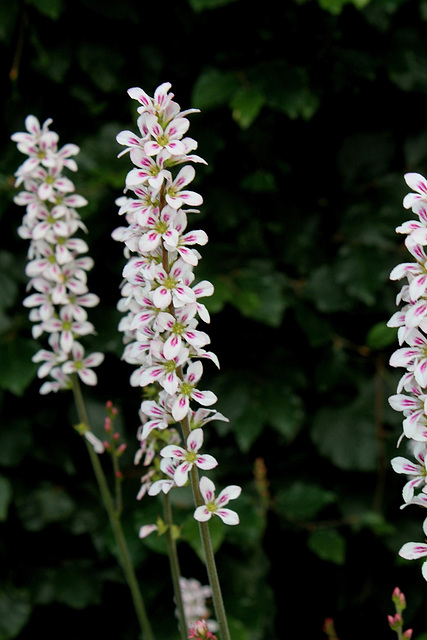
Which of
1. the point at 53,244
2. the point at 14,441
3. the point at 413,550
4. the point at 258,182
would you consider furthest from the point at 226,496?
the point at 258,182

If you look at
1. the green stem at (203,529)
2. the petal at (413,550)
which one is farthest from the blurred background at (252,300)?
the petal at (413,550)

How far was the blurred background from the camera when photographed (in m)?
1.51

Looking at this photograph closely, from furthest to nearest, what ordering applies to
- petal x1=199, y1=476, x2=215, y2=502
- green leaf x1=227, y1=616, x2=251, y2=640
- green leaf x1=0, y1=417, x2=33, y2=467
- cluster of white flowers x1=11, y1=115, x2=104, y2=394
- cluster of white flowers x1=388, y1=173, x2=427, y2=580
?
1. green leaf x1=0, y1=417, x2=33, y2=467
2. green leaf x1=227, y1=616, x2=251, y2=640
3. cluster of white flowers x1=11, y1=115, x2=104, y2=394
4. petal x1=199, y1=476, x2=215, y2=502
5. cluster of white flowers x1=388, y1=173, x2=427, y2=580

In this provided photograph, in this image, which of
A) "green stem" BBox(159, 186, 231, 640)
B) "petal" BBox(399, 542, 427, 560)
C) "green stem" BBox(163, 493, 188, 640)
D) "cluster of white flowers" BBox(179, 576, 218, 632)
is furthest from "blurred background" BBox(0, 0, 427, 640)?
"petal" BBox(399, 542, 427, 560)

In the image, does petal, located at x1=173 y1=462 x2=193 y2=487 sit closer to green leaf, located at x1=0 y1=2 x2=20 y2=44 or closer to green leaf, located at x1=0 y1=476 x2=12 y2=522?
green leaf, located at x1=0 y1=476 x2=12 y2=522

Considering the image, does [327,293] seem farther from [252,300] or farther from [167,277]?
[167,277]

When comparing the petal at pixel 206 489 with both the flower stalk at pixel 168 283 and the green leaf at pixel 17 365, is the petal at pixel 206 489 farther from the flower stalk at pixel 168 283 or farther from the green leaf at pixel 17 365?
the green leaf at pixel 17 365

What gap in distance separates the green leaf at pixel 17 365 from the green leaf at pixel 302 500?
0.58 metres

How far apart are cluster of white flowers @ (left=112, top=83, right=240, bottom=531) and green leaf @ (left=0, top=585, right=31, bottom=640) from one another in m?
0.90

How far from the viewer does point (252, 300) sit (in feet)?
4.80

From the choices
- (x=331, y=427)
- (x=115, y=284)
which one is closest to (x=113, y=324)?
(x=115, y=284)

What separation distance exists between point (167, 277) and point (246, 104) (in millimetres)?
818

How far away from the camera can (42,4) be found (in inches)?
55.4

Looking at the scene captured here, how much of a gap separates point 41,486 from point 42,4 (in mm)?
916
